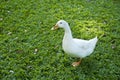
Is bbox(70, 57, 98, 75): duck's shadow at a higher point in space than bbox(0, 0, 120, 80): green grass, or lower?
lower

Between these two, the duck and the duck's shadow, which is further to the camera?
the duck's shadow

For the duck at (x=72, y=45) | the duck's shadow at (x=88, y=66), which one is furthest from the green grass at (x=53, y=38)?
the duck at (x=72, y=45)

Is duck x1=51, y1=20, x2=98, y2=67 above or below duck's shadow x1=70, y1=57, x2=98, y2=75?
above

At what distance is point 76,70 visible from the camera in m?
4.75

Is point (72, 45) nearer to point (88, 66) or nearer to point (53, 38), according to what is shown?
point (88, 66)

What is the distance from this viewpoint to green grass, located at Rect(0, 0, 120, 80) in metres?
4.69

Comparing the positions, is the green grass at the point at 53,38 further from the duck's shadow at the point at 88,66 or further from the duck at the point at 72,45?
the duck at the point at 72,45

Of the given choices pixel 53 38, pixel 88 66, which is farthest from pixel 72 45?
pixel 53 38

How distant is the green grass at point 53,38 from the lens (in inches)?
185

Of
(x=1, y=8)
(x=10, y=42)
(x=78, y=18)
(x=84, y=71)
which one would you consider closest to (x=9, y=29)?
(x=10, y=42)

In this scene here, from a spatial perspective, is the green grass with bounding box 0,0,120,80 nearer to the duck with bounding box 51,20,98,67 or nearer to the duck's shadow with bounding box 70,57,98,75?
the duck's shadow with bounding box 70,57,98,75

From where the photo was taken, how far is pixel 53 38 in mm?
5688

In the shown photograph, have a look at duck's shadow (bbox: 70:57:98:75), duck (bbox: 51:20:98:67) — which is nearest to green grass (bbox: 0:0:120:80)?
duck's shadow (bbox: 70:57:98:75)

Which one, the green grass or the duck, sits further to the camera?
the green grass
